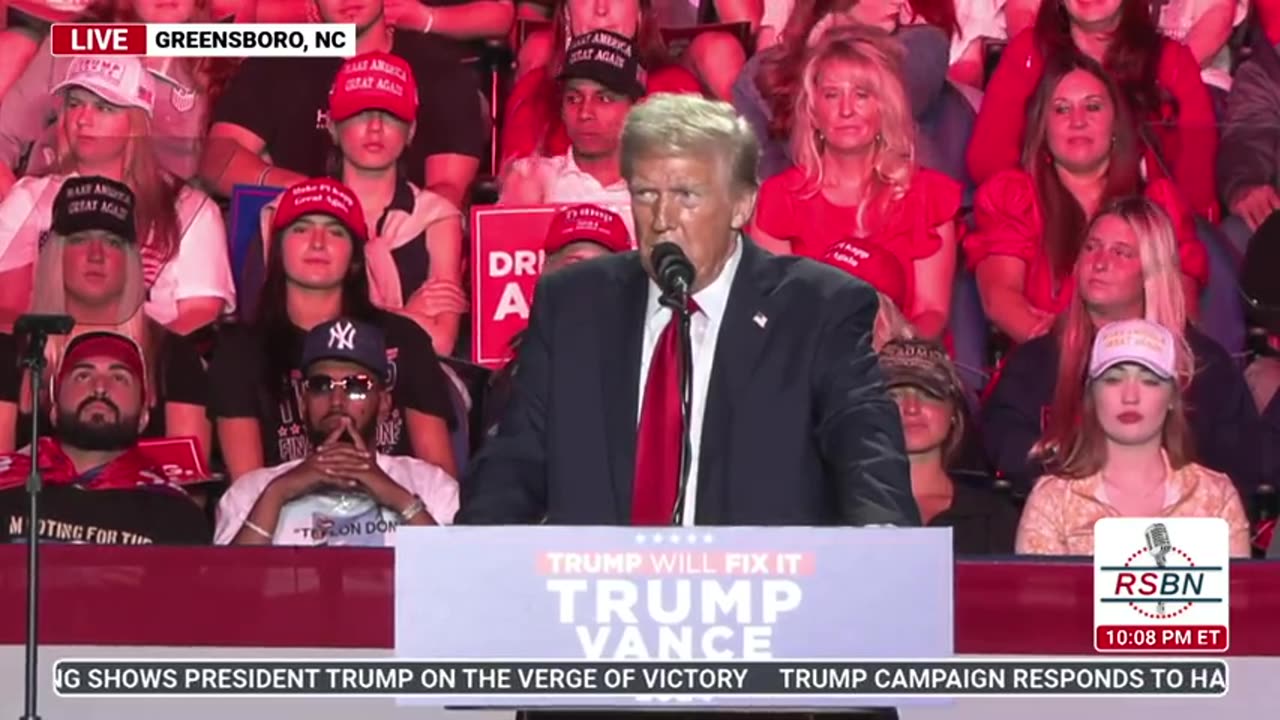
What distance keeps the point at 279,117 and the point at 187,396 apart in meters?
0.77

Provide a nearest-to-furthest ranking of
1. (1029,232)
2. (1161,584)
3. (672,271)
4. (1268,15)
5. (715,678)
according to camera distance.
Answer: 1. (715,678)
2. (672,271)
3. (1161,584)
4. (1029,232)
5. (1268,15)

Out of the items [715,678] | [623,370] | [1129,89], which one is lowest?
[715,678]

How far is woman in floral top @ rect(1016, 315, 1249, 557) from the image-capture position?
6109 millimetres

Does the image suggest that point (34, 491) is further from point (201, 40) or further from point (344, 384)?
point (201, 40)

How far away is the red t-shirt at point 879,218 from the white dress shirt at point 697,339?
2.93m

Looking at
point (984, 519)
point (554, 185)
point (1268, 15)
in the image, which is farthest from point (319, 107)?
point (1268, 15)

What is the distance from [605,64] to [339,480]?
48.5 inches

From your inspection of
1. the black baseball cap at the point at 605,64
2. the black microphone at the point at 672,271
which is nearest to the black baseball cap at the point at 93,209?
the black baseball cap at the point at 605,64

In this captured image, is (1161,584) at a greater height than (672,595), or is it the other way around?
(1161,584)

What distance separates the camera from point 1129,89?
21.4 ft

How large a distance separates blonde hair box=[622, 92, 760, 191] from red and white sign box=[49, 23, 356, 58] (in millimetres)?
3411

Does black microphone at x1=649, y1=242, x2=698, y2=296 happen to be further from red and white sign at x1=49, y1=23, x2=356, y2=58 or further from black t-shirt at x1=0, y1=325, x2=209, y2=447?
red and white sign at x1=49, y1=23, x2=356, y2=58

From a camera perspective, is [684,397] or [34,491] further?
[34,491]

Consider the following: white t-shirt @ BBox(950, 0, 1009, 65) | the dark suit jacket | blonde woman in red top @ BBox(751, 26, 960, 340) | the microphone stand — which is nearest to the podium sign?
the microphone stand
